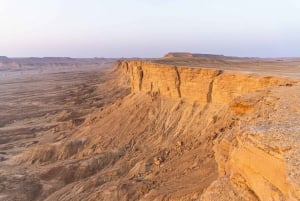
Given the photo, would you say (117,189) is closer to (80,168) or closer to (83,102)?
(80,168)

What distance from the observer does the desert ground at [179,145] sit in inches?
354

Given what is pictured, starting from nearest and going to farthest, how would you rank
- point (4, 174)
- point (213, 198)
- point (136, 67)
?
point (213, 198) < point (4, 174) < point (136, 67)

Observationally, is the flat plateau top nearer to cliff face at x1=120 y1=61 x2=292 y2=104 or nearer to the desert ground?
the desert ground

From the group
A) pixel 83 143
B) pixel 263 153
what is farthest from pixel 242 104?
pixel 83 143

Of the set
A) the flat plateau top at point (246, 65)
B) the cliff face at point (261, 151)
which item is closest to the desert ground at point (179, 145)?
the cliff face at point (261, 151)

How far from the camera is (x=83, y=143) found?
28812 millimetres

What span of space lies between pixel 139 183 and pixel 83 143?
34.5 feet

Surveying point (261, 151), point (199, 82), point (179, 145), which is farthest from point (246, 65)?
point (261, 151)

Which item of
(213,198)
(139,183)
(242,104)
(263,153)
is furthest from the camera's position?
(139,183)

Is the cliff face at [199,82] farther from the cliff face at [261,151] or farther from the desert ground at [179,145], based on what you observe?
the cliff face at [261,151]

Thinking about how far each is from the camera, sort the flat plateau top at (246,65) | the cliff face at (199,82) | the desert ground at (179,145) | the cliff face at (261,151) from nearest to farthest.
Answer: the cliff face at (261,151)
the desert ground at (179,145)
the cliff face at (199,82)
the flat plateau top at (246,65)

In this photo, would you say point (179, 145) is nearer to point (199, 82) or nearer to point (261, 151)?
point (199, 82)

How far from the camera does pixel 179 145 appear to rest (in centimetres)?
2172

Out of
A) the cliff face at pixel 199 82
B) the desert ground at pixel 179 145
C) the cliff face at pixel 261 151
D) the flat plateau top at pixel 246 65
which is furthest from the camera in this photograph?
the flat plateau top at pixel 246 65
